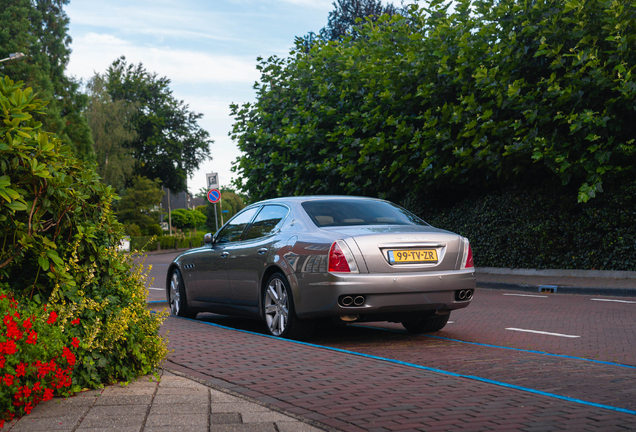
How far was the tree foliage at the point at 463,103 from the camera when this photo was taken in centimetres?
1370

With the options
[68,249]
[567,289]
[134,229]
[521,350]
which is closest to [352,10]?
[134,229]

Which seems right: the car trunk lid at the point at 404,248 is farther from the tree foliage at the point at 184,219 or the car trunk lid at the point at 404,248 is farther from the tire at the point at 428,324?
the tree foliage at the point at 184,219

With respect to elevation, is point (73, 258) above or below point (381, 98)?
below

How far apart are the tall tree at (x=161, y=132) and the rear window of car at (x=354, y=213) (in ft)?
160

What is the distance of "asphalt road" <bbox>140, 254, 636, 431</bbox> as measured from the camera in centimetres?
447

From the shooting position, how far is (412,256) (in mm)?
6797

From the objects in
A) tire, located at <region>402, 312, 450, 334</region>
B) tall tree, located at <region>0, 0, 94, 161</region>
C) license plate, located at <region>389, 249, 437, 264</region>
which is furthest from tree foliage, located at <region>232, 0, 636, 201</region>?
tall tree, located at <region>0, 0, 94, 161</region>

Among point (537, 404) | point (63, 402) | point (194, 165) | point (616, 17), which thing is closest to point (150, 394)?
point (63, 402)

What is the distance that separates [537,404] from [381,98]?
46.5 ft

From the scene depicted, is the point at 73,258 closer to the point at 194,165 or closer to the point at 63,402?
the point at 63,402

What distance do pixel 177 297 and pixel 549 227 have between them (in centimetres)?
928

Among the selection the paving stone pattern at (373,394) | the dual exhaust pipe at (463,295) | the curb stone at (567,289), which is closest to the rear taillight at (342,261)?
the paving stone pattern at (373,394)

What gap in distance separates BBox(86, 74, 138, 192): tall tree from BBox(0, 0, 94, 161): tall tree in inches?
184

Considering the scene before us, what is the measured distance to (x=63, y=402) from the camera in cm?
418
